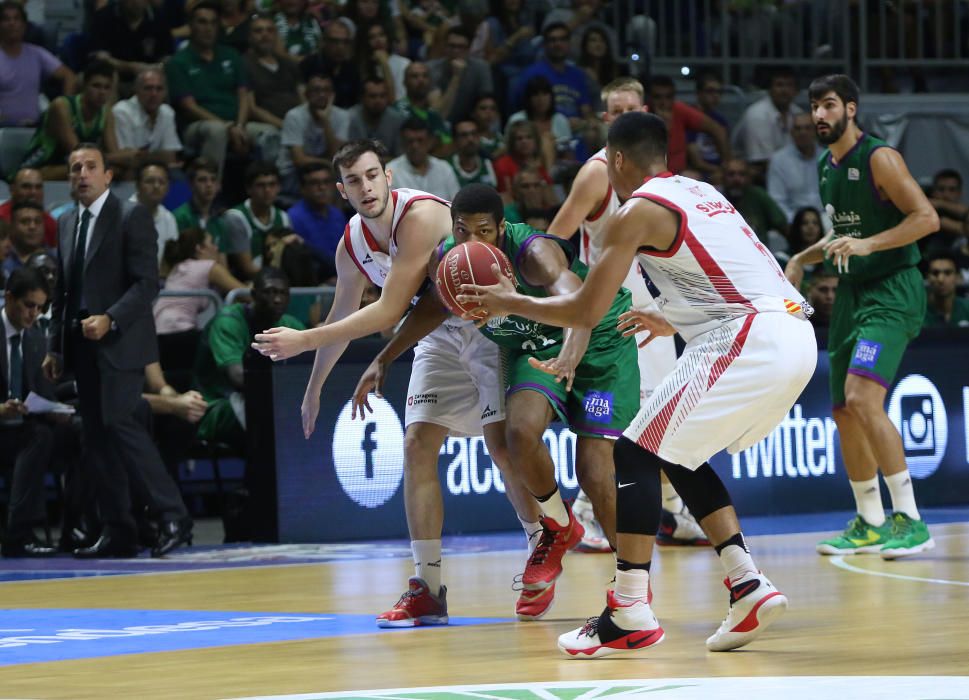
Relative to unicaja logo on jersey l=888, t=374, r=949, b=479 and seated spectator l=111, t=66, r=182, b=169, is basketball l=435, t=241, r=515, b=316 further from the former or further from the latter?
seated spectator l=111, t=66, r=182, b=169

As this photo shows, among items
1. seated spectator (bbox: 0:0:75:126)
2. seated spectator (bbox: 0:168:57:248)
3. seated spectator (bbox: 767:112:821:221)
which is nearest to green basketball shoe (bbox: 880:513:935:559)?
seated spectator (bbox: 0:168:57:248)

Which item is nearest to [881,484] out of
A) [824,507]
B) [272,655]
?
[824,507]

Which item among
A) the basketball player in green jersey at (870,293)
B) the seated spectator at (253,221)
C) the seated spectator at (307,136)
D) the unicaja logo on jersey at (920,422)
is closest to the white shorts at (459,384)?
the basketball player in green jersey at (870,293)

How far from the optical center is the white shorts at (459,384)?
691cm

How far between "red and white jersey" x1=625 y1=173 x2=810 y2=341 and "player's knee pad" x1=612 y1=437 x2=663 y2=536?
20.1 inches

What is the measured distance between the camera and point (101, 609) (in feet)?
24.3

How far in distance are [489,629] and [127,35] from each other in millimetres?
9262

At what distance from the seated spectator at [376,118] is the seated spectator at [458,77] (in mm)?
911

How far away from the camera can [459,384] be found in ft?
22.9

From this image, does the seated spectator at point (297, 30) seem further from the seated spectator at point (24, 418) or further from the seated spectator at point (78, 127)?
the seated spectator at point (24, 418)

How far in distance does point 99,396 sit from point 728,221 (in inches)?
192

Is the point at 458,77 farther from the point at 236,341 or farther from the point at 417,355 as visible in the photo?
the point at 417,355

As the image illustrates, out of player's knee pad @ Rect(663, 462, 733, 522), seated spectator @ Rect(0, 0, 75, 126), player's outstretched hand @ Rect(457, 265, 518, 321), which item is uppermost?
seated spectator @ Rect(0, 0, 75, 126)

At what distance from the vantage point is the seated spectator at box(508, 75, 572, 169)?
14.8 meters
